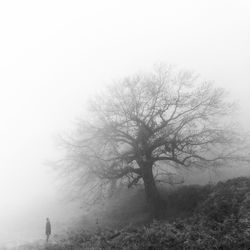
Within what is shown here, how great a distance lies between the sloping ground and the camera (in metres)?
11.8

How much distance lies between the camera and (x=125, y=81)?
2611cm

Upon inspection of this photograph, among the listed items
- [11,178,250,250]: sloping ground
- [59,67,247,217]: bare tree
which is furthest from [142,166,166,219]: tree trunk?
[11,178,250,250]: sloping ground

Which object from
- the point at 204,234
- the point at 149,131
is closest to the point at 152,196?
the point at 149,131

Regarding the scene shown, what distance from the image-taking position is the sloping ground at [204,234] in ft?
38.6

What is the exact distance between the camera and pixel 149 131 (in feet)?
82.4

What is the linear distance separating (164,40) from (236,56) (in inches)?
3223

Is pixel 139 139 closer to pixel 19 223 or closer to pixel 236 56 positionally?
pixel 19 223

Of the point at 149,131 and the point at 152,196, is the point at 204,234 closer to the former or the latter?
the point at 152,196

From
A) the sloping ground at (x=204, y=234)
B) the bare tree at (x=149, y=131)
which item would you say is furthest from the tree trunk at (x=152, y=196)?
the sloping ground at (x=204, y=234)

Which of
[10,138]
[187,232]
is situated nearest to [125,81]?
[187,232]

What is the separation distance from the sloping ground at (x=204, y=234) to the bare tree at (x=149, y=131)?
16.7 feet

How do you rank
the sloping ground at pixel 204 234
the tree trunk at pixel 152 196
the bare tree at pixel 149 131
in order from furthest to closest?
the tree trunk at pixel 152 196
the bare tree at pixel 149 131
the sloping ground at pixel 204 234

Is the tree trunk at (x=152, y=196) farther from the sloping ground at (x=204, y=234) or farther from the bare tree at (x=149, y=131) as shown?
the sloping ground at (x=204, y=234)

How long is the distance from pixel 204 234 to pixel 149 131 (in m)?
12.9
